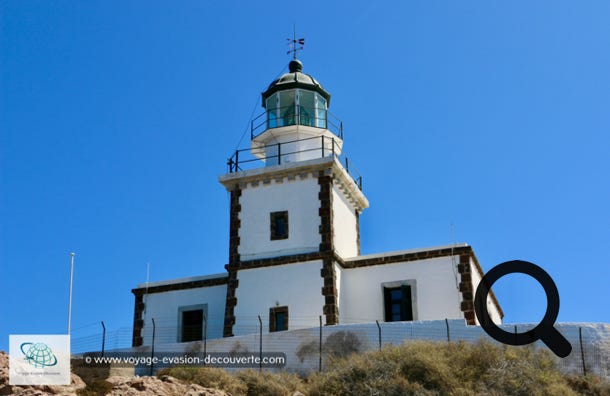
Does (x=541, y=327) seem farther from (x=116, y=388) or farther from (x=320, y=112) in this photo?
(x=320, y=112)

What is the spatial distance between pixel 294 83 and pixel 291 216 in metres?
5.22

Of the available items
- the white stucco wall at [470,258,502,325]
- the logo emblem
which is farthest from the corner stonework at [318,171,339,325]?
the logo emblem

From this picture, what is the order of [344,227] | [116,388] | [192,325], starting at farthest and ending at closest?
1. [344,227]
2. [192,325]
3. [116,388]

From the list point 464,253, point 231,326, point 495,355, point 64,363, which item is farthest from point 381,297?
point 64,363

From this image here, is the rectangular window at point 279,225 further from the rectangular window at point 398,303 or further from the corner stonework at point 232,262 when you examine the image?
the rectangular window at point 398,303

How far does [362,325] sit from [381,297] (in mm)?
3288

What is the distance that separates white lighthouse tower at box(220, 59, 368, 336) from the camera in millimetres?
26031

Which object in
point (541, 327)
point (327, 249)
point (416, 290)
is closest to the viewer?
point (541, 327)

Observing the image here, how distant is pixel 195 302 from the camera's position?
27.9 meters

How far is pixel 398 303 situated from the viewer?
25.9 metres

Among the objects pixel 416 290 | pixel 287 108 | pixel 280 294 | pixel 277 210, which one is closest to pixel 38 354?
pixel 280 294

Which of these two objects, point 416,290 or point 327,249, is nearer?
point 416,290

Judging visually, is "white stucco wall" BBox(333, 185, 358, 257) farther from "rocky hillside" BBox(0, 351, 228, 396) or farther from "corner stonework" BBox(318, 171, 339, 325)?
"rocky hillside" BBox(0, 351, 228, 396)

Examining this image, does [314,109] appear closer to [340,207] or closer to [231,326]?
[340,207]
